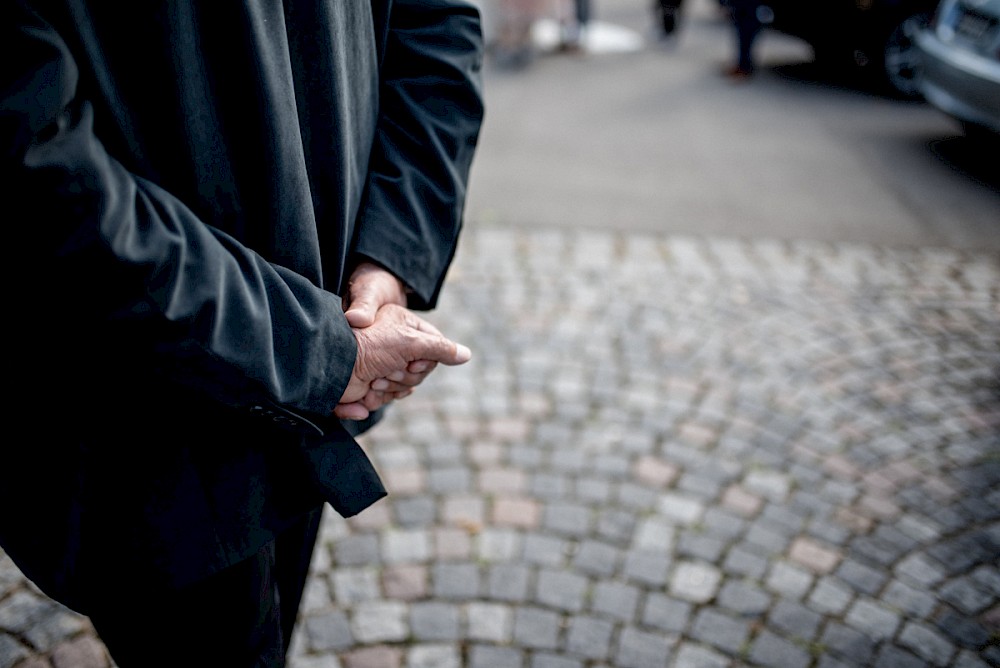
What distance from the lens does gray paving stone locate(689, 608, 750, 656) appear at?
2.44 meters

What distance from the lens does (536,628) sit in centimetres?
248

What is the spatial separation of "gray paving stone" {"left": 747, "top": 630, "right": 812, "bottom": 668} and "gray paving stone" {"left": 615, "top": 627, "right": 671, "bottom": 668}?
26cm

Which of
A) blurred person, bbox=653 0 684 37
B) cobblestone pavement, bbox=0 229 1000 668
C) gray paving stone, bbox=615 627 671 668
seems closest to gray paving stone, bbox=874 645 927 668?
cobblestone pavement, bbox=0 229 1000 668

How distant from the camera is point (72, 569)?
4.11 feet

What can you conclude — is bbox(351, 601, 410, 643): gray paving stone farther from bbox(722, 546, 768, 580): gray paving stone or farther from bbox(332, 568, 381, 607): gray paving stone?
bbox(722, 546, 768, 580): gray paving stone

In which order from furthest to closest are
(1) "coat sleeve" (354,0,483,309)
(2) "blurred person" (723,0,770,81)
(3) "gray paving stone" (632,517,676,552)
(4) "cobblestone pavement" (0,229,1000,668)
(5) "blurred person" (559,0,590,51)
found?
1. (5) "blurred person" (559,0,590,51)
2. (2) "blurred person" (723,0,770,81)
3. (3) "gray paving stone" (632,517,676,552)
4. (4) "cobblestone pavement" (0,229,1000,668)
5. (1) "coat sleeve" (354,0,483,309)

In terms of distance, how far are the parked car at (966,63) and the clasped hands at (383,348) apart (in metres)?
5.65

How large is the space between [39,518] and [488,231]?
4.00 metres

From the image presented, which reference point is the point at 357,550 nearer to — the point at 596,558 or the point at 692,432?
the point at 596,558

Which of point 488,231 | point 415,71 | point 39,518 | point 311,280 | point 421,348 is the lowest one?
point 488,231

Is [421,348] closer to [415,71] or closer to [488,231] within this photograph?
[415,71]

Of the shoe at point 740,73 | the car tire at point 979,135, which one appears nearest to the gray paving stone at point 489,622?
the car tire at point 979,135

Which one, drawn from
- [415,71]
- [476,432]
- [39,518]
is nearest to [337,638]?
[476,432]

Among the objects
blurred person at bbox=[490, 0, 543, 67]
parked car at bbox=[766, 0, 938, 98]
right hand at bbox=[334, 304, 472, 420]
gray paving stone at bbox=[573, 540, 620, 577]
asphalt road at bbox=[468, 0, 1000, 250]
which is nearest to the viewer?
right hand at bbox=[334, 304, 472, 420]
